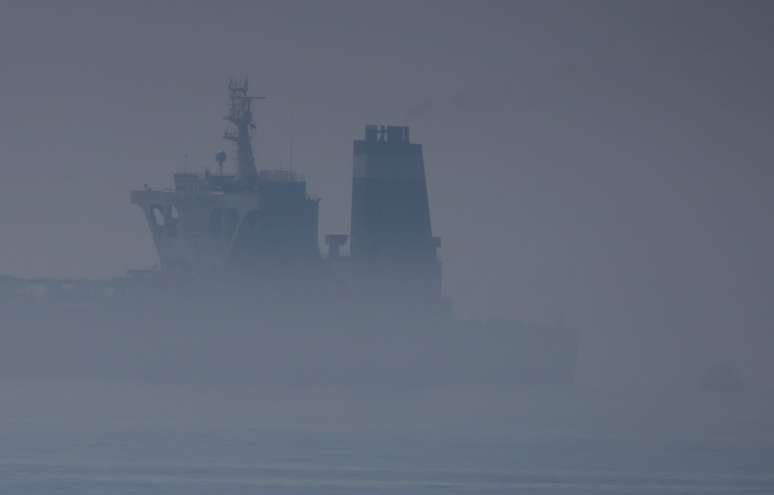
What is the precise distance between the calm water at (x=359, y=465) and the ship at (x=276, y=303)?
26.4 m

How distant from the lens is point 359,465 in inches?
3022

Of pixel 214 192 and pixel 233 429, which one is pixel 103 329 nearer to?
pixel 214 192

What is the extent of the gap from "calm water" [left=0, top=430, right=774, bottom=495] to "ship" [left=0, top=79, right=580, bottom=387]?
26427 millimetres

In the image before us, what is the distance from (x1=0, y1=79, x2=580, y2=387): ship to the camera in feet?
361

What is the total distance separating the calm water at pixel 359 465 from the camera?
72.9 metres

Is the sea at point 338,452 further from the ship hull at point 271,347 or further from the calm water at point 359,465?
the ship hull at point 271,347

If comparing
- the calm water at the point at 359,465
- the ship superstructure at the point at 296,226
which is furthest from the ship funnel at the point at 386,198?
the calm water at the point at 359,465

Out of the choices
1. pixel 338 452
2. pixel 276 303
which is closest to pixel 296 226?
pixel 276 303

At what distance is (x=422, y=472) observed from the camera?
75.5 metres

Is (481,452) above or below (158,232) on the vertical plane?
below

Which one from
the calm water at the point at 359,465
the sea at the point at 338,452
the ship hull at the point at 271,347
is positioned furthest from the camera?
the ship hull at the point at 271,347

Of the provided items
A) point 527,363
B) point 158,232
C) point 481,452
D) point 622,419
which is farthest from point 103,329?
point 481,452

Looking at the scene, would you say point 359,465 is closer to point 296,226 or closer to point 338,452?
point 338,452

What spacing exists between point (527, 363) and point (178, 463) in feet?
129
